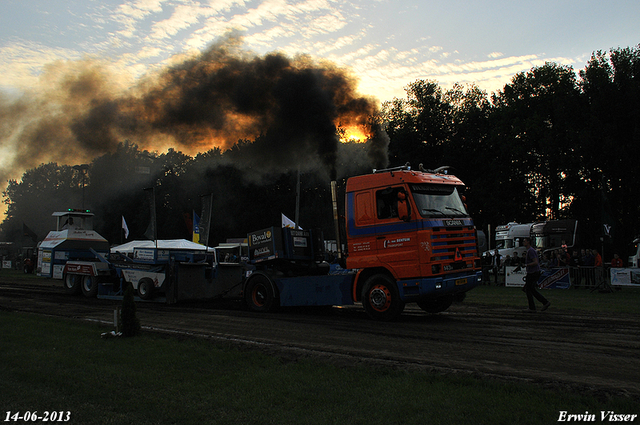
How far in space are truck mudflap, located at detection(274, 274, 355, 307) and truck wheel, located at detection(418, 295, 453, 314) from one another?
2.17 metres

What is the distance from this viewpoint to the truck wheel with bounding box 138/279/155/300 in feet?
52.1

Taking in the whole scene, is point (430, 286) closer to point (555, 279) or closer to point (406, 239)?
point (406, 239)

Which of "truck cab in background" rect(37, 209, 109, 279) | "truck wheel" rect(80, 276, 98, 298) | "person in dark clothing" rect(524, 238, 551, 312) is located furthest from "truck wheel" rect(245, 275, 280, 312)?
"truck cab in background" rect(37, 209, 109, 279)

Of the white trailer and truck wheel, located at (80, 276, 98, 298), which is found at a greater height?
the white trailer

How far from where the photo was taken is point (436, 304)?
1259cm

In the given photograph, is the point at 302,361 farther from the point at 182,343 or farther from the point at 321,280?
the point at 321,280

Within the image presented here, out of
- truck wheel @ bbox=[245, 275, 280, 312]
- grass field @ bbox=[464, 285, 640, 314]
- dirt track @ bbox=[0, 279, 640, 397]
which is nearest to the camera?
dirt track @ bbox=[0, 279, 640, 397]

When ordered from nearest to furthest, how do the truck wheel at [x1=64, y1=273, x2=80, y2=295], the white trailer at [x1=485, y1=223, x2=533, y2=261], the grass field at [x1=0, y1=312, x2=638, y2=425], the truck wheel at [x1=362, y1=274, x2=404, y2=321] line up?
the grass field at [x1=0, y1=312, x2=638, y2=425]
the truck wheel at [x1=362, y1=274, x2=404, y2=321]
the truck wheel at [x1=64, y1=273, x2=80, y2=295]
the white trailer at [x1=485, y1=223, x2=533, y2=261]

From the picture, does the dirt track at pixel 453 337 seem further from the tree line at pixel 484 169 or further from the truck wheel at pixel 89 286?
the tree line at pixel 484 169

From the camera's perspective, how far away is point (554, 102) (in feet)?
139

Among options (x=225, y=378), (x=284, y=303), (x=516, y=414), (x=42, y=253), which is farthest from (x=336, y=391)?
(x=42, y=253)

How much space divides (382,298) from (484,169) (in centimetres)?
4265

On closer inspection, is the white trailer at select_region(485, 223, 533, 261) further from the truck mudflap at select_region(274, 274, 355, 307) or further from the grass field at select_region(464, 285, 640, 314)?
the truck mudflap at select_region(274, 274, 355, 307)

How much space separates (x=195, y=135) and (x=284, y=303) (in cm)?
867
